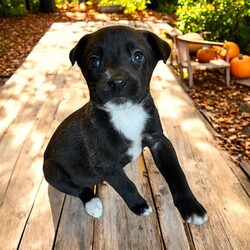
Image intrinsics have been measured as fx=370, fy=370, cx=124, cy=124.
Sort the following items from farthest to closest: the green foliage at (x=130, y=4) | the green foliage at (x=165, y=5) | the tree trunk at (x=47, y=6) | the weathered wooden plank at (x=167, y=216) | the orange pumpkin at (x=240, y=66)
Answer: the tree trunk at (x=47, y=6)
the green foliage at (x=165, y=5)
the green foliage at (x=130, y=4)
the orange pumpkin at (x=240, y=66)
the weathered wooden plank at (x=167, y=216)

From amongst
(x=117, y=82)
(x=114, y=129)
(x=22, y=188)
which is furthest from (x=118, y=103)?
(x=22, y=188)

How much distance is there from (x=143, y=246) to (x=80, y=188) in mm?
582

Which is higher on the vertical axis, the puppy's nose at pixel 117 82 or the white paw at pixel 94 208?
the puppy's nose at pixel 117 82

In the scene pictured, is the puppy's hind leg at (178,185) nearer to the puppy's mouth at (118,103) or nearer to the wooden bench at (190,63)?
the puppy's mouth at (118,103)

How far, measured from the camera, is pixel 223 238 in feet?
7.18

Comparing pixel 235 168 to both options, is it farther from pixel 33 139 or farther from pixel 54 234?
pixel 33 139

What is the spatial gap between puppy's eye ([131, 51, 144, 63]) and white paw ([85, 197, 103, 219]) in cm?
98

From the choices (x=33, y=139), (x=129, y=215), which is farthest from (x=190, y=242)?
(x=33, y=139)

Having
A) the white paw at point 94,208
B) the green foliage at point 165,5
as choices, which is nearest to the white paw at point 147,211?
the white paw at point 94,208

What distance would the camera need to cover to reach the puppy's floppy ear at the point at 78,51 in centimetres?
222

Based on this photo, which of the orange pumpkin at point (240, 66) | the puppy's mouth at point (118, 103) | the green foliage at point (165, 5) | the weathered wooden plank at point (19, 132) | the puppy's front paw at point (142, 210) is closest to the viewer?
the puppy's mouth at point (118, 103)

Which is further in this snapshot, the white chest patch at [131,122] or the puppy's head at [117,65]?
the white chest patch at [131,122]

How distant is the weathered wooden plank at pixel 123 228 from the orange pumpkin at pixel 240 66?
4.35m

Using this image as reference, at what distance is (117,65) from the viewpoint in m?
2.01
